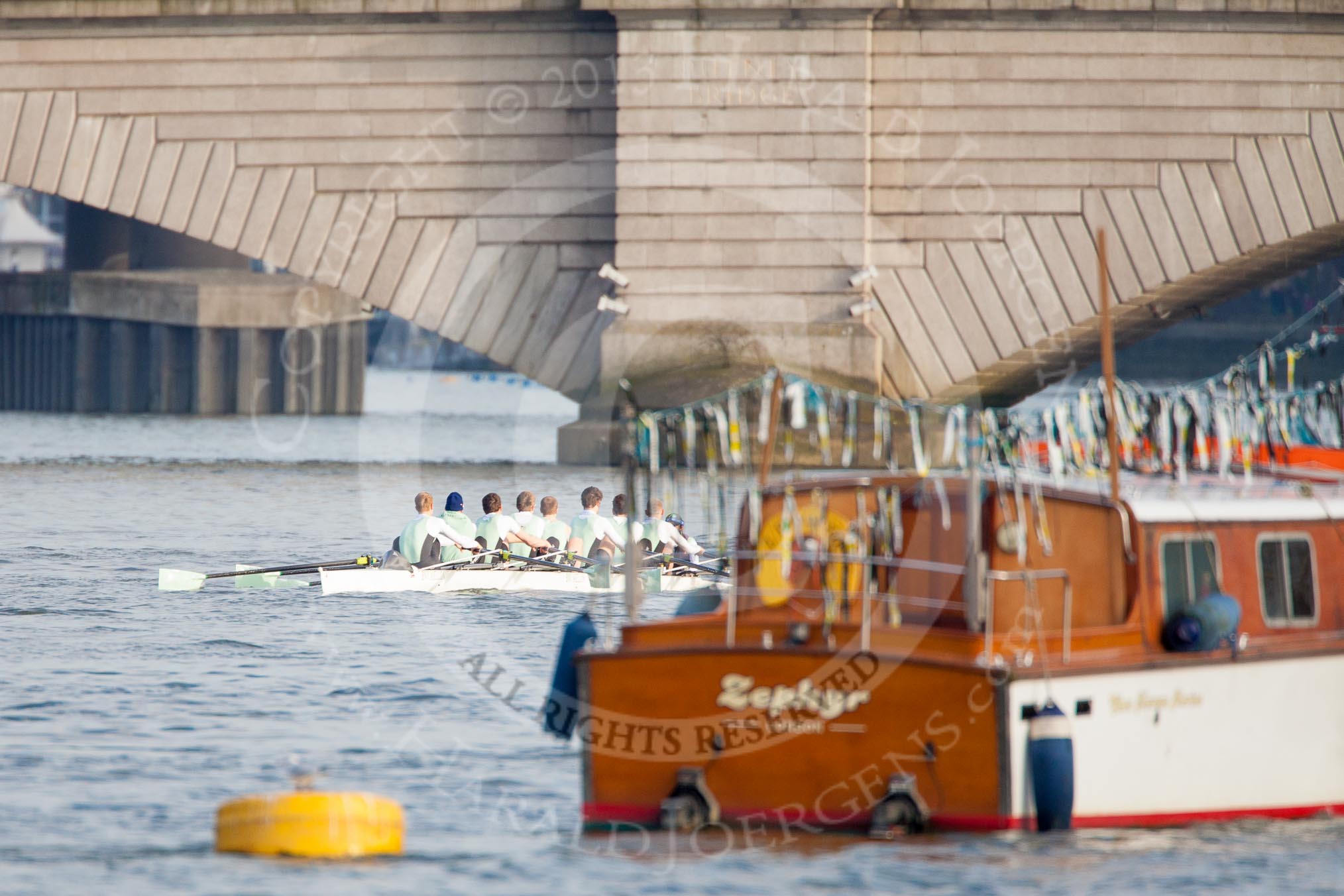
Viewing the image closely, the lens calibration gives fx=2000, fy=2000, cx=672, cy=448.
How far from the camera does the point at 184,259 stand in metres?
70.8

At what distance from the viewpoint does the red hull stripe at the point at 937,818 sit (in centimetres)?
1337

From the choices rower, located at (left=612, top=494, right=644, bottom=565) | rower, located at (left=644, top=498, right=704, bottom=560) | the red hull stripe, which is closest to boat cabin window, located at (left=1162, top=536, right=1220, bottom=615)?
the red hull stripe

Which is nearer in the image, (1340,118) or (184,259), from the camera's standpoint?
(1340,118)

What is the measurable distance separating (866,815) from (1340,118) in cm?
2511

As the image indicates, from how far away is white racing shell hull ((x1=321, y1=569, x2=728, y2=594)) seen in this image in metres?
25.9

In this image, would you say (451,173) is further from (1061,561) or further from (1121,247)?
(1061,561)

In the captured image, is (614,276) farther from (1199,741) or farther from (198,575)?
(1199,741)

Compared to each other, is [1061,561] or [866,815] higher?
[1061,561]

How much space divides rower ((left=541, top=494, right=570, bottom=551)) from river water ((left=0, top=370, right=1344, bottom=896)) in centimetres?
74

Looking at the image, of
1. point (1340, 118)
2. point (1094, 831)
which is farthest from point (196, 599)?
point (1340, 118)

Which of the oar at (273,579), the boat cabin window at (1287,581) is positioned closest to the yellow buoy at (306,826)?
the boat cabin window at (1287,581)

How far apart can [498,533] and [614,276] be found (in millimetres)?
10788

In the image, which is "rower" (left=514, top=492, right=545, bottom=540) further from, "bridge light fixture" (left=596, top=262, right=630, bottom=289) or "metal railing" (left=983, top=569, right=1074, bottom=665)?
"metal railing" (left=983, top=569, right=1074, bottom=665)

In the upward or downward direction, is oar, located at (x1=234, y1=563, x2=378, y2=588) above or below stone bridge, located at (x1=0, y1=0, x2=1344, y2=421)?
below
